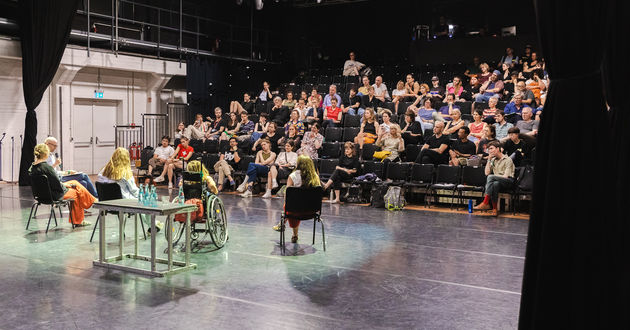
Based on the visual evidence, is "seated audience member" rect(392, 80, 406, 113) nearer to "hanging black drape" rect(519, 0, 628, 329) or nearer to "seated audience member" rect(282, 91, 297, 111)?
"seated audience member" rect(282, 91, 297, 111)

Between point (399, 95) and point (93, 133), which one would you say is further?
point (93, 133)

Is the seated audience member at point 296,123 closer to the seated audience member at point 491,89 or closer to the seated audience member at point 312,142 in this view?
the seated audience member at point 312,142

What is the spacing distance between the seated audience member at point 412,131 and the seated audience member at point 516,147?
1.88 meters

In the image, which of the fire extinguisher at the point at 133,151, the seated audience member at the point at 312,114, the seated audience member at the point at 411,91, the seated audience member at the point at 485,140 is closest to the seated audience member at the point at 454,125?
the seated audience member at the point at 485,140

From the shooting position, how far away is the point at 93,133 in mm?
16625

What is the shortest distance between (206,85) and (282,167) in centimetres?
596

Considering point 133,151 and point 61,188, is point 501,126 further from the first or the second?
point 133,151

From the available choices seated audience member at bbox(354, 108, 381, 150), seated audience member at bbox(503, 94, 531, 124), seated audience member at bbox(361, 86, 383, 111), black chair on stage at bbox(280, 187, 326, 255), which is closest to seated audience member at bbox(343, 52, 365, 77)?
seated audience member at bbox(361, 86, 383, 111)

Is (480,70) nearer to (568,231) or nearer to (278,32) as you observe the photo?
(278,32)

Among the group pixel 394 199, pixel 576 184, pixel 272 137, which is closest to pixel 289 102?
pixel 272 137

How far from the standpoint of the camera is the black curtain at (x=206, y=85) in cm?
1697

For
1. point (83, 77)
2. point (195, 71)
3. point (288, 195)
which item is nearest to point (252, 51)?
point (195, 71)

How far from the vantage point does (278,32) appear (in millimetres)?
20484

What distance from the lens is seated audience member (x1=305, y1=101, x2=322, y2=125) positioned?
1381 centimetres
